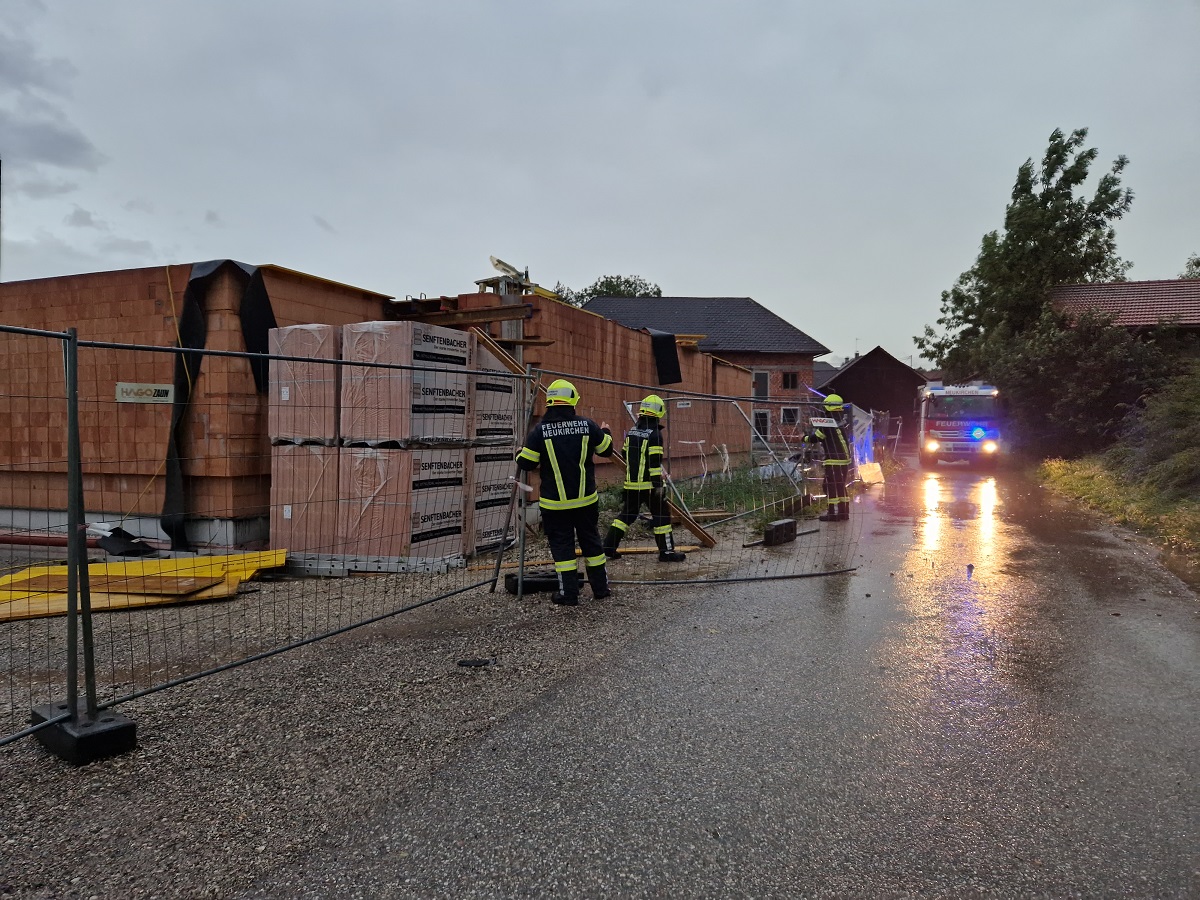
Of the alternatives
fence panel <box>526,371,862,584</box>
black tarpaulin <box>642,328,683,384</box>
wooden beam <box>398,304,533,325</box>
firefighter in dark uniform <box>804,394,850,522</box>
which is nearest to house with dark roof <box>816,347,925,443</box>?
fence panel <box>526,371,862,584</box>

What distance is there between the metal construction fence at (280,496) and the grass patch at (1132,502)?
→ 4088 mm

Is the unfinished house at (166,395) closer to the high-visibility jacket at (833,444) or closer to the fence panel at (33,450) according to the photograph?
the fence panel at (33,450)

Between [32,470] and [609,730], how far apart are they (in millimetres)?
8739

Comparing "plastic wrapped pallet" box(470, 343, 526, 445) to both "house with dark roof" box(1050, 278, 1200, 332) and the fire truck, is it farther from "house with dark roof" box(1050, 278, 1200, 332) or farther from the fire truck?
"house with dark roof" box(1050, 278, 1200, 332)

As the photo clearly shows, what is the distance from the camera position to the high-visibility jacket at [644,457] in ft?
26.3

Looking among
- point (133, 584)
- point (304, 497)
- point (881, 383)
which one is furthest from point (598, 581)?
point (881, 383)

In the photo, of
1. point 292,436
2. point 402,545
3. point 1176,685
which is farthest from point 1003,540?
point 292,436

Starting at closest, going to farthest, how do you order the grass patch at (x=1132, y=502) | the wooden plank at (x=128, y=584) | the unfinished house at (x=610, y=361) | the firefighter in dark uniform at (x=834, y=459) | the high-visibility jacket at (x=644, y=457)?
the wooden plank at (x=128, y=584), the high-visibility jacket at (x=644, y=457), the grass patch at (x=1132, y=502), the unfinished house at (x=610, y=361), the firefighter in dark uniform at (x=834, y=459)

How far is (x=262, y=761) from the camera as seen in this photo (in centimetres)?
329

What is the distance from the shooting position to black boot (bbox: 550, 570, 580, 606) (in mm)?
6039

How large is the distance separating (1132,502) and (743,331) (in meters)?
→ 29.5

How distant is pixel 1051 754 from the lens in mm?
3373

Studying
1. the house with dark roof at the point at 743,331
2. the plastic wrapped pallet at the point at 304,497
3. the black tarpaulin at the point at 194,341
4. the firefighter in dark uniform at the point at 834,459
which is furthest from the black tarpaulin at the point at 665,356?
the house with dark roof at the point at 743,331

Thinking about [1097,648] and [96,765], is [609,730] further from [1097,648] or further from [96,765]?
[1097,648]
